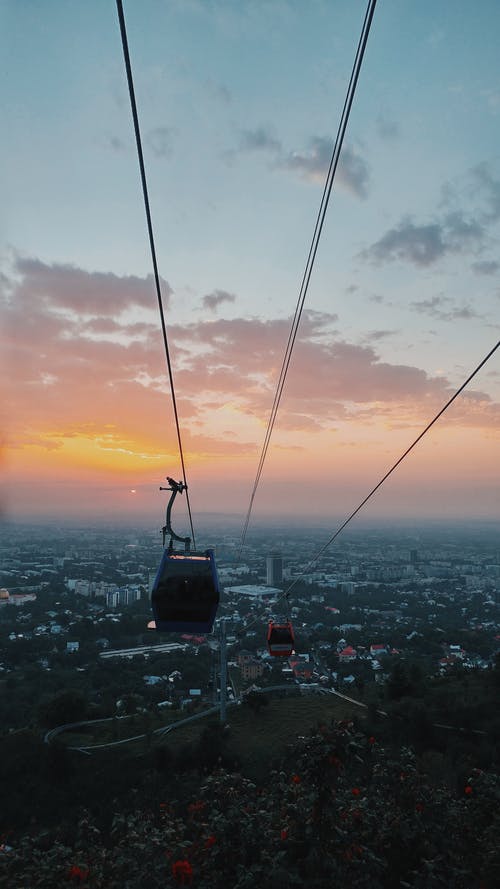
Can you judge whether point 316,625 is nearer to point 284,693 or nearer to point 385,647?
point 385,647

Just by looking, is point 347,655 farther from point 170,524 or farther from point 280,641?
point 170,524

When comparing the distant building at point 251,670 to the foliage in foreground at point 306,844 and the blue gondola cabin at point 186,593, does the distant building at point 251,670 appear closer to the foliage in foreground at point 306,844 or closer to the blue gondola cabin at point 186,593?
the blue gondola cabin at point 186,593

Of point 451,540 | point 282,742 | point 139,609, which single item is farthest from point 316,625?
point 451,540

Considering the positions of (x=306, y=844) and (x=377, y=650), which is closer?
(x=306, y=844)

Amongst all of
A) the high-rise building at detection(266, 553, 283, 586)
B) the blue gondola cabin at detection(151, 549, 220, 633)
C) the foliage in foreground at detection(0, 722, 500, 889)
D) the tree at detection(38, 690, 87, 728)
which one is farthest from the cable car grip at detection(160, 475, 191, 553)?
the high-rise building at detection(266, 553, 283, 586)

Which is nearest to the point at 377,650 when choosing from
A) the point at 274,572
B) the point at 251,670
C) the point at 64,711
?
the point at 251,670

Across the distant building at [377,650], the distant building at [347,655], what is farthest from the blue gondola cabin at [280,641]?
the distant building at [377,650]

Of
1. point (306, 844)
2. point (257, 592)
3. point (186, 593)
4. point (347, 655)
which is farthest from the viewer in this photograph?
point (257, 592)

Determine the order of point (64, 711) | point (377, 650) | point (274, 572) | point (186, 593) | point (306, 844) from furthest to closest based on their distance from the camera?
point (274, 572) < point (377, 650) < point (64, 711) < point (186, 593) < point (306, 844)
